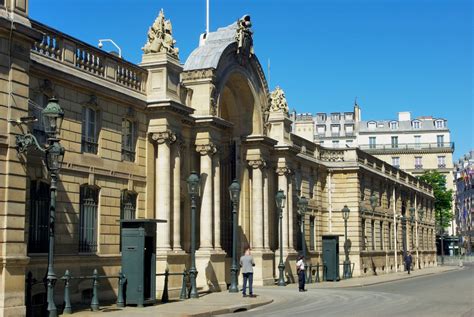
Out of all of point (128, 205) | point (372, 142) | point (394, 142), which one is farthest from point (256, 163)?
point (394, 142)

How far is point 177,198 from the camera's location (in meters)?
28.9

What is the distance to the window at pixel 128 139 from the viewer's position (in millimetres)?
27022

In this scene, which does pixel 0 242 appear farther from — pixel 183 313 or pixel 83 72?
pixel 83 72

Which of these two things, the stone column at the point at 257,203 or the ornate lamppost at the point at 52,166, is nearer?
the ornate lamppost at the point at 52,166

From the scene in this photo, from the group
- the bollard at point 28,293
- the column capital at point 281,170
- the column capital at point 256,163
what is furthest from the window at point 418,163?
the bollard at point 28,293

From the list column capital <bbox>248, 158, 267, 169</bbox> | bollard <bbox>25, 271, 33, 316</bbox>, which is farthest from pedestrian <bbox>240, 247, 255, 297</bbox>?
bollard <bbox>25, 271, 33, 316</bbox>

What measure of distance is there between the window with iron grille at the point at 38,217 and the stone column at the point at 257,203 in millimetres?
16380

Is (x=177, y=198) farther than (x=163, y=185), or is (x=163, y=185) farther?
(x=177, y=198)

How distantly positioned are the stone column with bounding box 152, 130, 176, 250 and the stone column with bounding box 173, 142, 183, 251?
41 centimetres

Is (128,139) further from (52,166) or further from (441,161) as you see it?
(441,161)

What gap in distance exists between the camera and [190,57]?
112ft

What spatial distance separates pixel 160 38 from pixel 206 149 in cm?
546

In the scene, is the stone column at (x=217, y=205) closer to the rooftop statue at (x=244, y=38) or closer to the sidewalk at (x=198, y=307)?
the sidewalk at (x=198, y=307)

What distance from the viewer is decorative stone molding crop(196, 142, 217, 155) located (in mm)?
31953
